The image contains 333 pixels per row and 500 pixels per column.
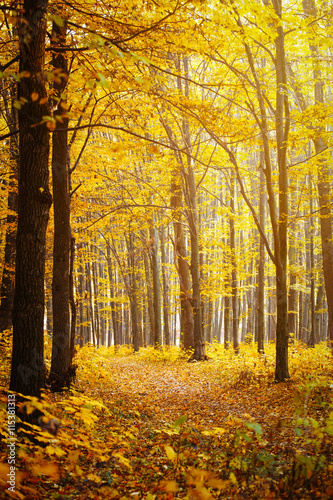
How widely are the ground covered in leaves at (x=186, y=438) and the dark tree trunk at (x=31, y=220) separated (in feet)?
1.68

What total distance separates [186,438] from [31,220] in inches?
135

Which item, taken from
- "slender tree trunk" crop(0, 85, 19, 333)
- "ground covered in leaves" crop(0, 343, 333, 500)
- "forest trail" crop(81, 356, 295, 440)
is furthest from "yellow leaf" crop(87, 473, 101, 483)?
"slender tree trunk" crop(0, 85, 19, 333)

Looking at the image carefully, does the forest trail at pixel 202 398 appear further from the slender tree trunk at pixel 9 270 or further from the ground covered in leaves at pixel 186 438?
the slender tree trunk at pixel 9 270

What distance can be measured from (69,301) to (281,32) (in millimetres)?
7600

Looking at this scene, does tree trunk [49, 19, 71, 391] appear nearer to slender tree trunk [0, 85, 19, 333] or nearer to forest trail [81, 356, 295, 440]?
forest trail [81, 356, 295, 440]

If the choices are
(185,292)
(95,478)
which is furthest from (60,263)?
(185,292)

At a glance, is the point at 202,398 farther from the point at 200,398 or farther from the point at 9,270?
the point at 9,270

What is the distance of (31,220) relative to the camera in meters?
3.93

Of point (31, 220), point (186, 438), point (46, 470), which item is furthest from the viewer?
point (186, 438)

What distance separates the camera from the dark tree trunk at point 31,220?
382 cm

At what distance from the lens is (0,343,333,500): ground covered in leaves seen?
284cm

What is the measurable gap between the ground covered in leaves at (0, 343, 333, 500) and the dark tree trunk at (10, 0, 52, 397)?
1.68 ft

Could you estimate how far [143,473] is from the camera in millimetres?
3582

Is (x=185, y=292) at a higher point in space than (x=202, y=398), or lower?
higher
